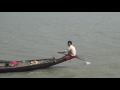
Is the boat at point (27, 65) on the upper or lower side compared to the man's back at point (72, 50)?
lower

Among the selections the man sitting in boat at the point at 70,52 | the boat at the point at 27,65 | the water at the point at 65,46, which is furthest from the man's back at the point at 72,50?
the water at the point at 65,46

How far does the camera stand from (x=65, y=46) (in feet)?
51.9

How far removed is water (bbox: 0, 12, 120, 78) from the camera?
10.9m

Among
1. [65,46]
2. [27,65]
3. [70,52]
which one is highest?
[65,46]

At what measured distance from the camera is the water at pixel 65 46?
10929 millimetres

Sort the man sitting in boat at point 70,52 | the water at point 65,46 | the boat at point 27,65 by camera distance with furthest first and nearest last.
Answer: the water at point 65,46, the man sitting in boat at point 70,52, the boat at point 27,65

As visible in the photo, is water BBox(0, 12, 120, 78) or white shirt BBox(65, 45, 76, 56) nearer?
white shirt BBox(65, 45, 76, 56)

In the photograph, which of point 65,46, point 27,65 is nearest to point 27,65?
point 27,65

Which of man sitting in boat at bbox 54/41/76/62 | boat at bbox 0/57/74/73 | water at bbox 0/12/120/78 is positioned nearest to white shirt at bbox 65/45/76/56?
→ man sitting in boat at bbox 54/41/76/62

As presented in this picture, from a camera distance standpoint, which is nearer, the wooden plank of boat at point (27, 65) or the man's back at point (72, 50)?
the wooden plank of boat at point (27, 65)

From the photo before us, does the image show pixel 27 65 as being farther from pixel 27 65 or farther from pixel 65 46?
pixel 65 46

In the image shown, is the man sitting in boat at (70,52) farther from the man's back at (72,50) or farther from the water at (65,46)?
the water at (65,46)

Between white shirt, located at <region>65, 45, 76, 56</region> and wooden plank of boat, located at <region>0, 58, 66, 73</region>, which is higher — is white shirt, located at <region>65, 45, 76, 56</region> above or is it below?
above

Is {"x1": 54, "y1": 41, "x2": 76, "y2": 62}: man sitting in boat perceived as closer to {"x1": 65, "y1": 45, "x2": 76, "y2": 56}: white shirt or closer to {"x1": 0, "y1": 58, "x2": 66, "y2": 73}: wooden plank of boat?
{"x1": 65, "y1": 45, "x2": 76, "y2": 56}: white shirt
